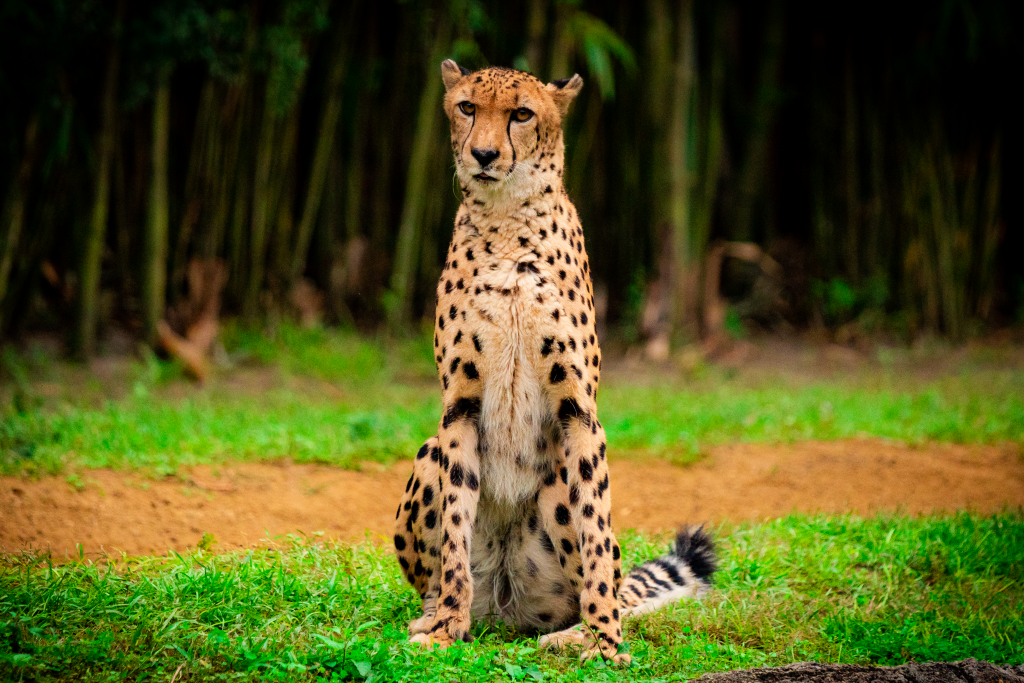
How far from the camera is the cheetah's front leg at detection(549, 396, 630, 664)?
8.38 feet

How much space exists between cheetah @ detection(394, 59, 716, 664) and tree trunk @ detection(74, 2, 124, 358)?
412cm

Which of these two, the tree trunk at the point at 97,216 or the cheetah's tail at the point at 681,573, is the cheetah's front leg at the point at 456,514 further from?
the tree trunk at the point at 97,216

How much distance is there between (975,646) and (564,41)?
5.00 m

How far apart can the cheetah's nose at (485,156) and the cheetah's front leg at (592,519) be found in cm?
69

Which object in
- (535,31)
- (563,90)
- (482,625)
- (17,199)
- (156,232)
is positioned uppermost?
(535,31)

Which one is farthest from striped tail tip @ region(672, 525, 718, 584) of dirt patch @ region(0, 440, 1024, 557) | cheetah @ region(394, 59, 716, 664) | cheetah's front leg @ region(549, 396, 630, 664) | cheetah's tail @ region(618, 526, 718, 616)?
dirt patch @ region(0, 440, 1024, 557)

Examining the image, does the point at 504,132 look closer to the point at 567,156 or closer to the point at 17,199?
the point at 17,199

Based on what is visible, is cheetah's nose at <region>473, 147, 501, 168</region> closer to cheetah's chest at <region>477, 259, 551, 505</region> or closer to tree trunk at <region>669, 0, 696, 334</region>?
cheetah's chest at <region>477, 259, 551, 505</region>

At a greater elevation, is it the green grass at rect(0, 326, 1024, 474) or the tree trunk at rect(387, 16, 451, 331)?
the tree trunk at rect(387, 16, 451, 331)

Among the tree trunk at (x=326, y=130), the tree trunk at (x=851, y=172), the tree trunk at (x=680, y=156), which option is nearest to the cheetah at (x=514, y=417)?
the tree trunk at (x=680, y=156)

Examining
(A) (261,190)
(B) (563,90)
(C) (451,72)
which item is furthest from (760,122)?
(C) (451,72)

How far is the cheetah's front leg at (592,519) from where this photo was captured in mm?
2553

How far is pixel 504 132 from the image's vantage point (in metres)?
2.67

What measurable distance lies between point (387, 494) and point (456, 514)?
1.45 meters
